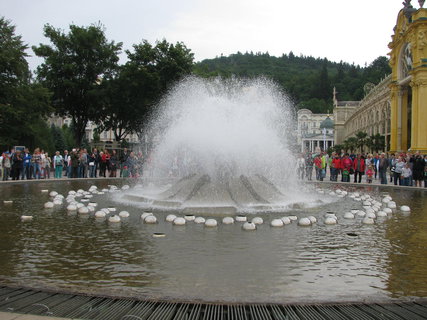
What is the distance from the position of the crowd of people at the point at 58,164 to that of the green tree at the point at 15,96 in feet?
32.9

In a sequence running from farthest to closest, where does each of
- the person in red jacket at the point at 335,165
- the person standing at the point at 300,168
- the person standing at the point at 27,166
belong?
the person standing at the point at 300,168 < the person in red jacket at the point at 335,165 < the person standing at the point at 27,166

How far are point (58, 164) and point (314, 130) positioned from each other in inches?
6716

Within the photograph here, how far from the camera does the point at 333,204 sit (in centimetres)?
1538

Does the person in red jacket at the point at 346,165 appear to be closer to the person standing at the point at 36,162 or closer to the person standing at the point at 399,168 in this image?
the person standing at the point at 399,168

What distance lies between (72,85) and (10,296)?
38450 mm

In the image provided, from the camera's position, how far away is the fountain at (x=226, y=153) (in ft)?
45.5

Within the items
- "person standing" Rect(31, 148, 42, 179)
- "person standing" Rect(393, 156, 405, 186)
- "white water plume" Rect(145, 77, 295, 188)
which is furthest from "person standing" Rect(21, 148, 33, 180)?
"person standing" Rect(393, 156, 405, 186)

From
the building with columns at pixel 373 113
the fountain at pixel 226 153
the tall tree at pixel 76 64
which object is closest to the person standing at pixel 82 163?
the fountain at pixel 226 153

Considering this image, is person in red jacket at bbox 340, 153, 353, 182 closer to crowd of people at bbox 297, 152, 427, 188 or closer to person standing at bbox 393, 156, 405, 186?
crowd of people at bbox 297, 152, 427, 188

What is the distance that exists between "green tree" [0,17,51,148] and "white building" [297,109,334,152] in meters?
126

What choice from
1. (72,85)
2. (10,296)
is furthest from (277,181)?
(72,85)

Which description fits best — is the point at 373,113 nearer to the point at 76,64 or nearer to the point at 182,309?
the point at 76,64

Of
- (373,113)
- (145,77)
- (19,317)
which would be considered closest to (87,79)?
(145,77)

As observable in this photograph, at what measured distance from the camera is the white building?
6368 inches
